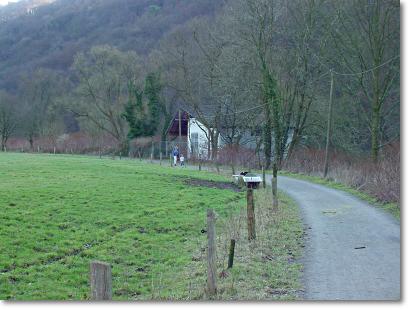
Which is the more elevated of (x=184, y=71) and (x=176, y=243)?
(x=184, y=71)

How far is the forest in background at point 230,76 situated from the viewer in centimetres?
2773

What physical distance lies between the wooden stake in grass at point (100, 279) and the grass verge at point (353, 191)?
11.0 m

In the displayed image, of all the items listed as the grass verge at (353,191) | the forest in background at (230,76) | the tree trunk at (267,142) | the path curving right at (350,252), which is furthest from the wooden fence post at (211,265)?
the tree trunk at (267,142)

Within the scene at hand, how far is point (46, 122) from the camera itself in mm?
68812

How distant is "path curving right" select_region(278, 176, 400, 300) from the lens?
25.3 ft

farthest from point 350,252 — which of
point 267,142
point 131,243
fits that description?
point 267,142

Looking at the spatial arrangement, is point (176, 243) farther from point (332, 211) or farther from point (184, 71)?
point (184, 71)

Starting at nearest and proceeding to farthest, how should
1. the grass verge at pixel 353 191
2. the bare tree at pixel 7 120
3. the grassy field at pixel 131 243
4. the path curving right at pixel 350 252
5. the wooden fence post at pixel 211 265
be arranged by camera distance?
the path curving right at pixel 350 252 < the wooden fence post at pixel 211 265 < the grassy field at pixel 131 243 < the grass verge at pixel 353 191 < the bare tree at pixel 7 120

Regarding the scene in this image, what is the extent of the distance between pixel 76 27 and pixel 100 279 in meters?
42.9

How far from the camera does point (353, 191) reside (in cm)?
2217

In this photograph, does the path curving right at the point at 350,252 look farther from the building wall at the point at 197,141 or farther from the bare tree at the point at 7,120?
the bare tree at the point at 7,120

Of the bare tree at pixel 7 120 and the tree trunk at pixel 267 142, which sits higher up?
the bare tree at pixel 7 120

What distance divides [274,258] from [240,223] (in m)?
3.51

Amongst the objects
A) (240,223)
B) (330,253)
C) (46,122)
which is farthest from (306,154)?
(46,122)
